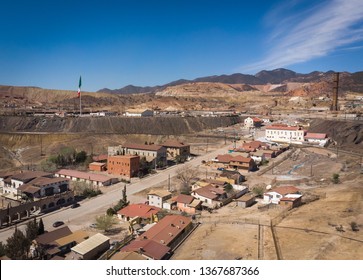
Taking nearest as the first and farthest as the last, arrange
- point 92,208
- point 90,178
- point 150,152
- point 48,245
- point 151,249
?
point 151,249 → point 48,245 → point 92,208 → point 90,178 → point 150,152

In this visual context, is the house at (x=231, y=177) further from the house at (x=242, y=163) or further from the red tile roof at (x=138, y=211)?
the red tile roof at (x=138, y=211)

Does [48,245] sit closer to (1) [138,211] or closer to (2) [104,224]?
(2) [104,224]

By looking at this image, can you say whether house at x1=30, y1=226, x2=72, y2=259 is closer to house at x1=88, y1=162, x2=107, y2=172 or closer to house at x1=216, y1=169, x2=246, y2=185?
house at x1=216, y1=169, x2=246, y2=185

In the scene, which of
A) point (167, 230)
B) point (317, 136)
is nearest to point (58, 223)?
point (167, 230)

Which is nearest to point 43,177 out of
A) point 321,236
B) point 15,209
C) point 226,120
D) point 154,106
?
point 15,209

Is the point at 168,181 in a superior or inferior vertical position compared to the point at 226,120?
inferior

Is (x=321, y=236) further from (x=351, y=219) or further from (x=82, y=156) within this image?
(x=82, y=156)

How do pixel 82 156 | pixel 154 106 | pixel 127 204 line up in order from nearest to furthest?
pixel 127 204
pixel 82 156
pixel 154 106
